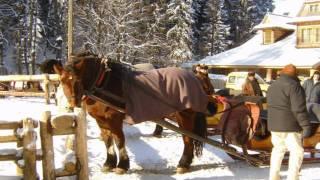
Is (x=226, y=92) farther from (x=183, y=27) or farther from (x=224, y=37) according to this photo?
(x=224, y=37)

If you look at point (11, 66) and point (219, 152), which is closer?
point (219, 152)

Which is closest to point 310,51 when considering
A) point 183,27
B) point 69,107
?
point 183,27

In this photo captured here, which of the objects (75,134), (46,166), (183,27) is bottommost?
(46,166)

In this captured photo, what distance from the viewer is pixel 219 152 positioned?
920 cm

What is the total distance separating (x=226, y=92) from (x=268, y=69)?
2699cm

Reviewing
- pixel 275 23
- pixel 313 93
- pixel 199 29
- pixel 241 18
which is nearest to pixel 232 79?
pixel 313 93

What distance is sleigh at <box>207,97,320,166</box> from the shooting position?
7.80 meters

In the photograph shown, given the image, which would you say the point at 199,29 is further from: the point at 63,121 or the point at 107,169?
the point at 63,121

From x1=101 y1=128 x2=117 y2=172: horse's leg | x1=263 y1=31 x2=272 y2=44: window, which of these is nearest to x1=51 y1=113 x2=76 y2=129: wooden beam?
x1=101 y1=128 x2=117 y2=172: horse's leg

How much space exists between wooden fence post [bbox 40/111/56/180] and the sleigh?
11.1 ft

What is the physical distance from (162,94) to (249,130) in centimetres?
163

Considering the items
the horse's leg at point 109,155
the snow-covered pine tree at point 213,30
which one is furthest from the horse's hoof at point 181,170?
the snow-covered pine tree at point 213,30

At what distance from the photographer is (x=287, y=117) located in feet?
21.2

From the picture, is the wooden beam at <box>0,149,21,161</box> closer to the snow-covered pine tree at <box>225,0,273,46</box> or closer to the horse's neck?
the horse's neck
